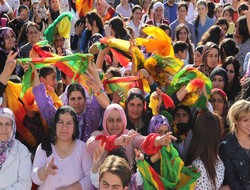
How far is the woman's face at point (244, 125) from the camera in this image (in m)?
4.77

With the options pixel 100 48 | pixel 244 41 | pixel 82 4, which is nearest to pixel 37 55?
pixel 100 48

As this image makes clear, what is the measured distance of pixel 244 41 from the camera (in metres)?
7.50

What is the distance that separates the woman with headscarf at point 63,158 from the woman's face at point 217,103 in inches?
64.6

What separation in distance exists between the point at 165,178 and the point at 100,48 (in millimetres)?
2188

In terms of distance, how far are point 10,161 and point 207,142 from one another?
1593 millimetres

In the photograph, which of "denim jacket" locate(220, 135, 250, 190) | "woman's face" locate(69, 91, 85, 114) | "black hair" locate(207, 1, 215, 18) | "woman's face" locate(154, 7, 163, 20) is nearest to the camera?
"denim jacket" locate(220, 135, 250, 190)

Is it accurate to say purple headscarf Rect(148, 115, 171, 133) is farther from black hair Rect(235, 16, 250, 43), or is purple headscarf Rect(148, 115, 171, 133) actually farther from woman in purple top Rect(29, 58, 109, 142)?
black hair Rect(235, 16, 250, 43)

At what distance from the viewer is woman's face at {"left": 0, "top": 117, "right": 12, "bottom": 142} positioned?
455 cm

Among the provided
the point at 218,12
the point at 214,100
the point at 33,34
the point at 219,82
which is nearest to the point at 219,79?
the point at 219,82

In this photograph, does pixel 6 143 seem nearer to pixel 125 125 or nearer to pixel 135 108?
pixel 125 125

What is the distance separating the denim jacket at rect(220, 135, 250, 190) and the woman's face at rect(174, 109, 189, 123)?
2.00 ft

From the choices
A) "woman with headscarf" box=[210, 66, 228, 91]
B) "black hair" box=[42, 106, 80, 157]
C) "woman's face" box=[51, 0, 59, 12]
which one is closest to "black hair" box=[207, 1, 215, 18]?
"woman's face" box=[51, 0, 59, 12]

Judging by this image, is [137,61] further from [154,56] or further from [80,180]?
[80,180]

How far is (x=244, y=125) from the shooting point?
15.7 feet
